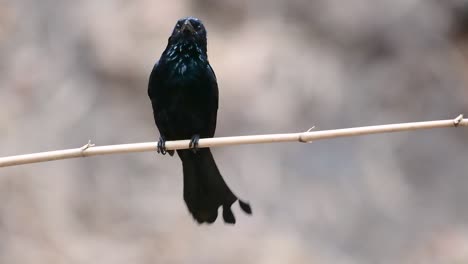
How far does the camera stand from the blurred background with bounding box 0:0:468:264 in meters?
3.58

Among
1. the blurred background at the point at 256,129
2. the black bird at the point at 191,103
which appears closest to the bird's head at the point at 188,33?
the black bird at the point at 191,103

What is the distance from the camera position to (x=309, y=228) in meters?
3.66

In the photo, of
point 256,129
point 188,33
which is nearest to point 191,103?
point 188,33

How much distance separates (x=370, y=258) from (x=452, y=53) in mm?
1231

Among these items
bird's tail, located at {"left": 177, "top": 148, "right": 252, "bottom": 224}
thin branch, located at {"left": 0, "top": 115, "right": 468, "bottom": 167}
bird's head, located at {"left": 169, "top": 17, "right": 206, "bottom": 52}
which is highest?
bird's head, located at {"left": 169, "top": 17, "right": 206, "bottom": 52}

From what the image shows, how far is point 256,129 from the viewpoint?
375 cm

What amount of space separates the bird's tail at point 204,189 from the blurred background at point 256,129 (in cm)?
124

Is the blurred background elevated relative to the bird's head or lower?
lower

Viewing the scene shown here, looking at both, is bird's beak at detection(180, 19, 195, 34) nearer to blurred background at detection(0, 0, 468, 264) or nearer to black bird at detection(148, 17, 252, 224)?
black bird at detection(148, 17, 252, 224)

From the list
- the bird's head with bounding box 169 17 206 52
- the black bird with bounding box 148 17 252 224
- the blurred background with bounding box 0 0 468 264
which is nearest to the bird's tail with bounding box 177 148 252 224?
the black bird with bounding box 148 17 252 224

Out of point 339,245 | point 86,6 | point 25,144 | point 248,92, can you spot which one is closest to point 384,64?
point 248,92

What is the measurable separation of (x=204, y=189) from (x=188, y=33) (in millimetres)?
515

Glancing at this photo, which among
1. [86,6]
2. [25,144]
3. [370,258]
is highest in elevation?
[86,6]

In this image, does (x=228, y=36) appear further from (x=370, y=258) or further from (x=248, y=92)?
(x=370, y=258)
